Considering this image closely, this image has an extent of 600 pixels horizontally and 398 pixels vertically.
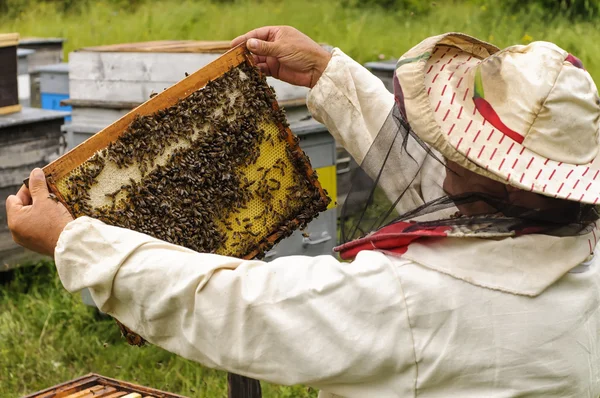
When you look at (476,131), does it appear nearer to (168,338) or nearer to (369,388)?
(369,388)

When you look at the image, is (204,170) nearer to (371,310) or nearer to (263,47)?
(263,47)

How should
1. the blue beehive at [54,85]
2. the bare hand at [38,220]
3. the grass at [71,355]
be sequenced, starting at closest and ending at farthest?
the bare hand at [38,220]
the grass at [71,355]
the blue beehive at [54,85]

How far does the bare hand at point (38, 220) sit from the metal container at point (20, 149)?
3439 millimetres

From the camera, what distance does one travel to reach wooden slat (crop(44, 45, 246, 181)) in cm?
231

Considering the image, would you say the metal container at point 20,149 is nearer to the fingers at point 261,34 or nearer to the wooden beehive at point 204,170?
the fingers at point 261,34

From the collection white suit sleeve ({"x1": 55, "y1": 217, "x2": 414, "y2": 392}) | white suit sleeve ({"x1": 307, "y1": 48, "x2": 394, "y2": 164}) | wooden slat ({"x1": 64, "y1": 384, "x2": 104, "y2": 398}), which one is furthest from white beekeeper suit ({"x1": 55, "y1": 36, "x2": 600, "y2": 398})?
wooden slat ({"x1": 64, "y1": 384, "x2": 104, "y2": 398})

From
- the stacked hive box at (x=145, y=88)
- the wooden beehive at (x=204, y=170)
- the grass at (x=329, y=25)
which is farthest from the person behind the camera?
the grass at (x=329, y=25)

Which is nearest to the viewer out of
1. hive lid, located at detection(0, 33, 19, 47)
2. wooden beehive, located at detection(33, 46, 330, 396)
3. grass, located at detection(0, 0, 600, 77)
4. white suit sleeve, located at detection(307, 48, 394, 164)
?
wooden beehive, located at detection(33, 46, 330, 396)

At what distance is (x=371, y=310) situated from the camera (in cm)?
190

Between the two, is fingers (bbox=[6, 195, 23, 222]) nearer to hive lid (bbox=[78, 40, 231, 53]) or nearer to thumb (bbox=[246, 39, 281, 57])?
thumb (bbox=[246, 39, 281, 57])

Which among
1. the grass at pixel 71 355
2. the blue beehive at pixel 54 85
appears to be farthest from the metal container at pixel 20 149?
the blue beehive at pixel 54 85

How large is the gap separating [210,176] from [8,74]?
3454 millimetres

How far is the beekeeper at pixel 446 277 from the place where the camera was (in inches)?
74.7

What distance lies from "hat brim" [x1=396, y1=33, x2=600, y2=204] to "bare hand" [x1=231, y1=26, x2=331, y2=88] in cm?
83
